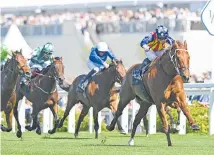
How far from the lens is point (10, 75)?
16.5 metres

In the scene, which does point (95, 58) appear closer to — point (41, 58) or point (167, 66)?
point (41, 58)

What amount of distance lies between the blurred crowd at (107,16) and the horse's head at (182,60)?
16885 mm

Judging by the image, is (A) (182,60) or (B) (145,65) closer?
(A) (182,60)

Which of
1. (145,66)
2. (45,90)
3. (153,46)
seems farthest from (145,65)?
(45,90)

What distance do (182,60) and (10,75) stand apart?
15.3 ft

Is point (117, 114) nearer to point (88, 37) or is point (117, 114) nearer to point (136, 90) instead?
point (136, 90)

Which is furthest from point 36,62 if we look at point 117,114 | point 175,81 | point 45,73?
point 175,81

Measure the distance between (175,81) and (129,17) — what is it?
18474 mm

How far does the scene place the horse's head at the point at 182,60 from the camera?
41.2ft

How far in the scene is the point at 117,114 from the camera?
14742mm

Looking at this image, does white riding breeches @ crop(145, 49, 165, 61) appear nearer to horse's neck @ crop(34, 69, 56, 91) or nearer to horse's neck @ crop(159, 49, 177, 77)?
horse's neck @ crop(159, 49, 177, 77)

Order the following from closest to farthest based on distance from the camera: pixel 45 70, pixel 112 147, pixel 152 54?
pixel 112 147, pixel 152 54, pixel 45 70

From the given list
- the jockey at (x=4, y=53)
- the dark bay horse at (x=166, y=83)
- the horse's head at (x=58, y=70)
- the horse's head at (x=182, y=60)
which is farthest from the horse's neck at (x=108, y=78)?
the jockey at (x=4, y=53)

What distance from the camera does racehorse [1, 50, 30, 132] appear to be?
1612cm
